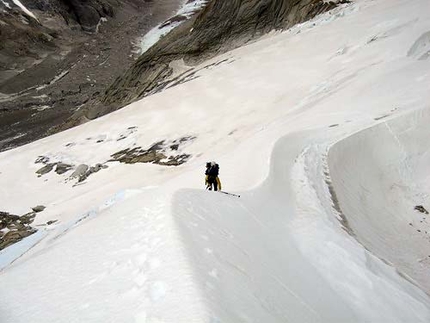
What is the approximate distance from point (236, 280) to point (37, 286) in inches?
102

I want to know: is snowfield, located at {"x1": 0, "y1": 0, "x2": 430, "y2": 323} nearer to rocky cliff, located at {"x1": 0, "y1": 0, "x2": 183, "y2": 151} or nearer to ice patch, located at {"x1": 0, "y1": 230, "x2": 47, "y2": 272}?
ice patch, located at {"x1": 0, "y1": 230, "x2": 47, "y2": 272}

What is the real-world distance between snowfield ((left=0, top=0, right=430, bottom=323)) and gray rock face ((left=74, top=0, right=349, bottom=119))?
4909 mm

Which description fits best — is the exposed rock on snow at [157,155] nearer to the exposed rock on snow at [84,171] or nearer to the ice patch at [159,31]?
the exposed rock on snow at [84,171]

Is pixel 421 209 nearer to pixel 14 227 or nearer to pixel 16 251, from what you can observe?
pixel 16 251

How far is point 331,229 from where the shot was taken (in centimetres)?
938

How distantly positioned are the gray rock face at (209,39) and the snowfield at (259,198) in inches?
193

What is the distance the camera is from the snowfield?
205 inches

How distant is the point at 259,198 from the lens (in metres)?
10.0

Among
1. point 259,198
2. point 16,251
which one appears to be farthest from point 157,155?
point 259,198

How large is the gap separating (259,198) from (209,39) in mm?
29054

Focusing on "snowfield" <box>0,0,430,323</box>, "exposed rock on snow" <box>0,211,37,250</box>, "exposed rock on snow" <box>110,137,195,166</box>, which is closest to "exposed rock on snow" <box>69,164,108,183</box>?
"snowfield" <box>0,0,430,323</box>

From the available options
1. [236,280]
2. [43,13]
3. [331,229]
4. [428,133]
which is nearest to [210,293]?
[236,280]

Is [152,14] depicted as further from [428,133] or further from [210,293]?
[210,293]

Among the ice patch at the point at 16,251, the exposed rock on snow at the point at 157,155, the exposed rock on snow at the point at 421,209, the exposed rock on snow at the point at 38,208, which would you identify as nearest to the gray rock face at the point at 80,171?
the exposed rock on snow at the point at 157,155
